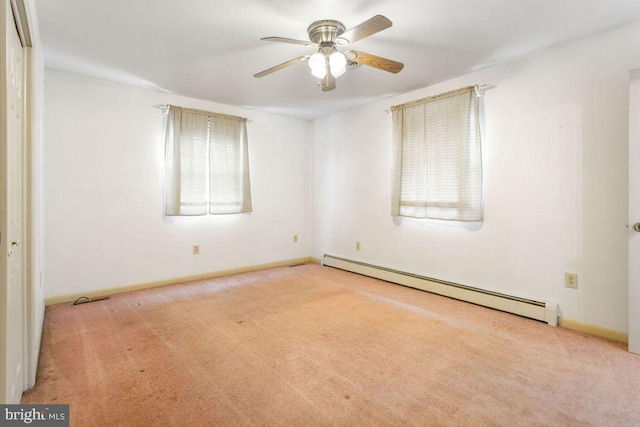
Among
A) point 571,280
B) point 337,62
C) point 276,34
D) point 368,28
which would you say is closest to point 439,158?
point 571,280

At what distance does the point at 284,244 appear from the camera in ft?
16.1

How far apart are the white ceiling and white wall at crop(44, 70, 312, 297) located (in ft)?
1.10

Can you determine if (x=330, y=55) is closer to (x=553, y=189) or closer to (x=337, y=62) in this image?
(x=337, y=62)

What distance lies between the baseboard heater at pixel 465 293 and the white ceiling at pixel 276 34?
2.14 meters

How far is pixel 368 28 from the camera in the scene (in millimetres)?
Answer: 1892

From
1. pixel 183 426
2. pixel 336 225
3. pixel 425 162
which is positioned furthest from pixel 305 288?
pixel 183 426

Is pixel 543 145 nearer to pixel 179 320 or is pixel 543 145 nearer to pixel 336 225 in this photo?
pixel 336 225

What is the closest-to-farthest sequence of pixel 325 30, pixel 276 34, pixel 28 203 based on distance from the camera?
pixel 28 203 → pixel 325 30 → pixel 276 34

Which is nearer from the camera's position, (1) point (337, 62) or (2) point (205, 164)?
(1) point (337, 62)

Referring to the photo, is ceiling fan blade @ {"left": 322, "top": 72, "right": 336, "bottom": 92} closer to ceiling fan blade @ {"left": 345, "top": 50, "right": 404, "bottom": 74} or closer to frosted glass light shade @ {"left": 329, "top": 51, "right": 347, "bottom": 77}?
frosted glass light shade @ {"left": 329, "top": 51, "right": 347, "bottom": 77}

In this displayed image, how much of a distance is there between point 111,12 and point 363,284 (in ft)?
11.1

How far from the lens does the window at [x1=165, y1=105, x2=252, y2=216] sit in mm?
3752

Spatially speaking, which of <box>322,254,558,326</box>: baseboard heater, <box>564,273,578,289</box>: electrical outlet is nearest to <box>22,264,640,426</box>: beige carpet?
<box>322,254,558,326</box>: baseboard heater

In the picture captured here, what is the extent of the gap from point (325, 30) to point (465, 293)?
8.82 feet
